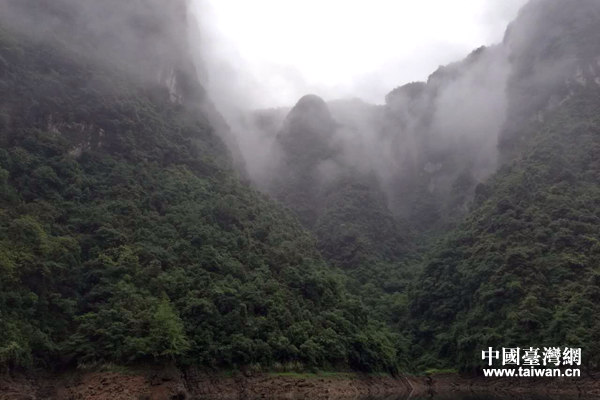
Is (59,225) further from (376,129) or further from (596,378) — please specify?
(376,129)

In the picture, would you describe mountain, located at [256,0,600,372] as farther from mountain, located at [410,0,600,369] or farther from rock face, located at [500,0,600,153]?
rock face, located at [500,0,600,153]

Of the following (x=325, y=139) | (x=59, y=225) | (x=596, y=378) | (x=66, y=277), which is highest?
(x=325, y=139)

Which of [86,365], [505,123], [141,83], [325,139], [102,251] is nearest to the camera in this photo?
[86,365]

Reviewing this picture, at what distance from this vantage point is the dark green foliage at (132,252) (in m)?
34.1

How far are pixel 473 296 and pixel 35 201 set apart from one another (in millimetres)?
38281

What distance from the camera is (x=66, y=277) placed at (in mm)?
37344

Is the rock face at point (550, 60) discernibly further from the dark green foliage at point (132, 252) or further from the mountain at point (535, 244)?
the dark green foliage at point (132, 252)

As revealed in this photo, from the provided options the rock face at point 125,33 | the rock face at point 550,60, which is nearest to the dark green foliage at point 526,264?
the rock face at point 550,60

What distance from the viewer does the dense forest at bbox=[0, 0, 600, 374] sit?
119 feet

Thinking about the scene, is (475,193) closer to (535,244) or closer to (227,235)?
(535,244)

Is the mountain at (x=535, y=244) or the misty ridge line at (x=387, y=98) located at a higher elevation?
the misty ridge line at (x=387, y=98)

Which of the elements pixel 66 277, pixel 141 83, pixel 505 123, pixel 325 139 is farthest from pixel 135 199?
pixel 325 139

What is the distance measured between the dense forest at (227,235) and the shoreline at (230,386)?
0.92 meters

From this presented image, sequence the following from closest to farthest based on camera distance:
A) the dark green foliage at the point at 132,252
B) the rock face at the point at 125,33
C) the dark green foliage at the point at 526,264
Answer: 1. the dark green foliage at the point at 132,252
2. the dark green foliage at the point at 526,264
3. the rock face at the point at 125,33
